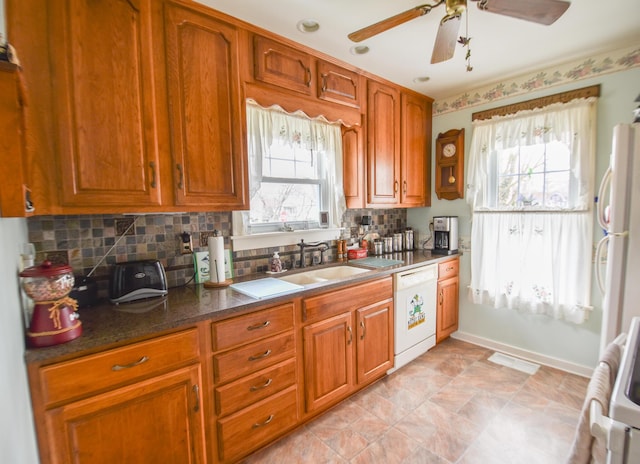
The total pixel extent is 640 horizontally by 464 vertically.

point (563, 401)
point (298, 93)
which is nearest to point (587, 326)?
point (563, 401)

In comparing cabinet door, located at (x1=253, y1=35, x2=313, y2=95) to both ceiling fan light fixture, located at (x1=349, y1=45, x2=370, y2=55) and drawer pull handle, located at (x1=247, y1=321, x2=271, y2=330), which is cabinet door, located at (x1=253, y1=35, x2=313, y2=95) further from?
drawer pull handle, located at (x1=247, y1=321, x2=271, y2=330)

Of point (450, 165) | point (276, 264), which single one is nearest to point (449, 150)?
point (450, 165)

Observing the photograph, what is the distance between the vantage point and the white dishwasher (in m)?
2.40

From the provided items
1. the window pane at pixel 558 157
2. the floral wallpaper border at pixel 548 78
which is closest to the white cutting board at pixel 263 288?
the window pane at pixel 558 157

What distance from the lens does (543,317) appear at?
2.57m

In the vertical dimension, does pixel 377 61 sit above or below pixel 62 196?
above

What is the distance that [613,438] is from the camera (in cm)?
71

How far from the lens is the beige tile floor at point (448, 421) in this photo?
1.65 metres

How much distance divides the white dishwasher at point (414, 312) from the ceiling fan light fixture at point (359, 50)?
5.43 ft

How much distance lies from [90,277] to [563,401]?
120 inches

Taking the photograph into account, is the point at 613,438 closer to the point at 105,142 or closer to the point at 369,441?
the point at 369,441

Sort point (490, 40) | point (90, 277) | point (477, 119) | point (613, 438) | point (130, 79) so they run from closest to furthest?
point (613, 438)
point (130, 79)
point (90, 277)
point (490, 40)
point (477, 119)

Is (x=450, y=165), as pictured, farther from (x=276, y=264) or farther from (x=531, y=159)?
(x=276, y=264)

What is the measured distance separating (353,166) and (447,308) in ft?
5.48
